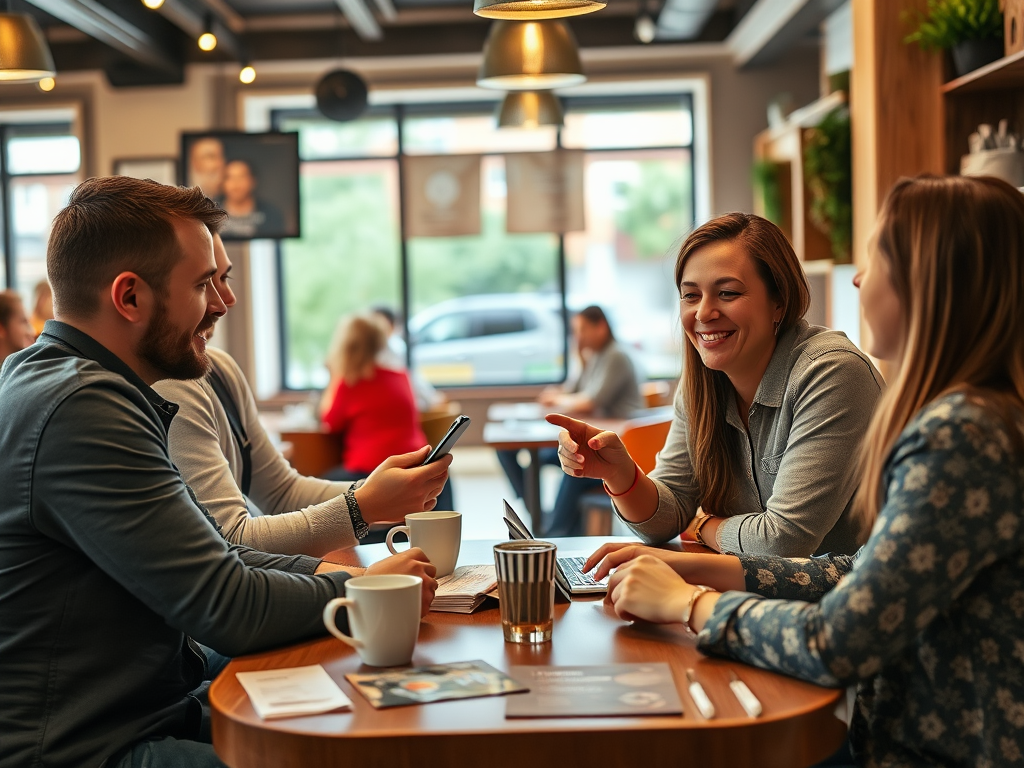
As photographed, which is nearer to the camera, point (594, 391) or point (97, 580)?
point (97, 580)

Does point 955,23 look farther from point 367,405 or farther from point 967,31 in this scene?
point 367,405

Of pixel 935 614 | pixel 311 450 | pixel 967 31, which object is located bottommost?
pixel 311 450

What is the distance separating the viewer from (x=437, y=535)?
5.54 feet

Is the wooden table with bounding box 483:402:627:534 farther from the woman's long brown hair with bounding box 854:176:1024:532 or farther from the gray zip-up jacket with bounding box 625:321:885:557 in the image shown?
the woman's long brown hair with bounding box 854:176:1024:532

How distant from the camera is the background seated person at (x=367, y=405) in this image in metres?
4.79

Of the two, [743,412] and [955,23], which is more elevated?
[955,23]

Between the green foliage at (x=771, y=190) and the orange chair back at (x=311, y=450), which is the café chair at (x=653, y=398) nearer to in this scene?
the green foliage at (x=771, y=190)

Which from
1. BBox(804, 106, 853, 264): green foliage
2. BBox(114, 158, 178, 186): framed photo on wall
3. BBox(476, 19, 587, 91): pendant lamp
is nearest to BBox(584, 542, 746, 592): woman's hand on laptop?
BBox(476, 19, 587, 91): pendant lamp

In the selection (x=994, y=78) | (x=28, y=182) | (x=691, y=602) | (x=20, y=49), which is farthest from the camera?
(x=28, y=182)

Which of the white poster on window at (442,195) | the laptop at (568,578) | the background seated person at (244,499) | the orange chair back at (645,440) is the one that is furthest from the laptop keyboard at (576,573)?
the white poster on window at (442,195)

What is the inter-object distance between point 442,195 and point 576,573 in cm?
710

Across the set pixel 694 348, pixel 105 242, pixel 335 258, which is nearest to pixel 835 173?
pixel 694 348

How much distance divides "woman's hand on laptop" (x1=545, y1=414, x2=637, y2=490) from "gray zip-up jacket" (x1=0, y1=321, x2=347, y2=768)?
2.33 feet

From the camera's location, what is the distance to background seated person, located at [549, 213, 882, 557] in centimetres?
188
